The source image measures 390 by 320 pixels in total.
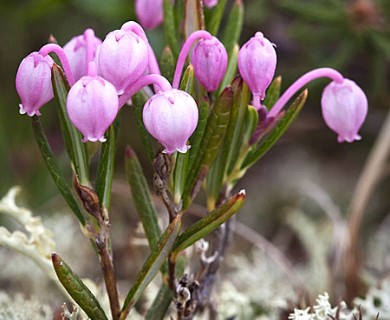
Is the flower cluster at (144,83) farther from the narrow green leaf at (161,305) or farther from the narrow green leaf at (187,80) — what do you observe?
the narrow green leaf at (161,305)

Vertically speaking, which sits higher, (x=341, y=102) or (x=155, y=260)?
(x=341, y=102)

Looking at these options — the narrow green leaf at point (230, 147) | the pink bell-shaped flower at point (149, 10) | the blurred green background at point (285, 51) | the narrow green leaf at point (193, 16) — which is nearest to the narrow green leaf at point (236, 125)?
the narrow green leaf at point (230, 147)

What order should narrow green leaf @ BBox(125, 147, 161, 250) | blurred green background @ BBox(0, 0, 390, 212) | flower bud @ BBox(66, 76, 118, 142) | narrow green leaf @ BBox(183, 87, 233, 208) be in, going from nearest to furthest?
flower bud @ BBox(66, 76, 118, 142) < narrow green leaf @ BBox(183, 87, 233, 208) < narrow green leaf @ BBox(125, 147, 161, 250) < blurred green background @ BBox(0, 0, 390, 212)

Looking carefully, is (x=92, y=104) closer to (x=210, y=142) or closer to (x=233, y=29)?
(x=210, y=142)

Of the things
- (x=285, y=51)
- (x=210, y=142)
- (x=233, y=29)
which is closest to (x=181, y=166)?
(x=210, y=142)

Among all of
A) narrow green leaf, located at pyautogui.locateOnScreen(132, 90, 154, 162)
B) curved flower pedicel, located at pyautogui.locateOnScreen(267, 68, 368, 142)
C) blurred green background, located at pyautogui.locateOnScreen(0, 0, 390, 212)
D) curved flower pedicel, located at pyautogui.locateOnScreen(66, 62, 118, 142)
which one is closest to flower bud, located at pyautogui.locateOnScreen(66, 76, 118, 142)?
curved flower pedicel, located at pyautogui.locateOnScreen(66, 62, 118, 142)

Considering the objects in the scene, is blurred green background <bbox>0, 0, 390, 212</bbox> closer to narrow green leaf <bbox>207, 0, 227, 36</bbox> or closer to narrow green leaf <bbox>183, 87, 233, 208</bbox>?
narrow green leaf <bbox>207, 0, 227, 36</bbox>
